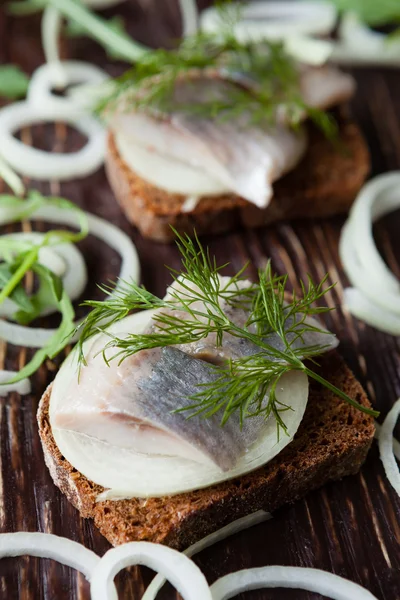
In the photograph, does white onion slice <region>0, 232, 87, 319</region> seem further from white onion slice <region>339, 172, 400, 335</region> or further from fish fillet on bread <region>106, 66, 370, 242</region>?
white onion slice <region>339, 172, 400, 335</region>

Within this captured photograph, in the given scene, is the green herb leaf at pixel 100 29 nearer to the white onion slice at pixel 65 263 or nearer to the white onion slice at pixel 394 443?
the white onion slice at pixel 65 263

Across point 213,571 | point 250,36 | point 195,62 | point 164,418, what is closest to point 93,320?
point 164,418

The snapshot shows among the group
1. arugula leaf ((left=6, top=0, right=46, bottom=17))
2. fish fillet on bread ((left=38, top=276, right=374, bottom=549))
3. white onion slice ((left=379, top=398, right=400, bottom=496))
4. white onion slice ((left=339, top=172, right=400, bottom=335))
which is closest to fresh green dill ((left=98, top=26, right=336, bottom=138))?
white onion slice ((left=339, top=172, right=400, bottom=335))

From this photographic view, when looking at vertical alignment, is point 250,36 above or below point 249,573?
above

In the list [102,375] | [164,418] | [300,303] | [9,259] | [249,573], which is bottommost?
[249,573]

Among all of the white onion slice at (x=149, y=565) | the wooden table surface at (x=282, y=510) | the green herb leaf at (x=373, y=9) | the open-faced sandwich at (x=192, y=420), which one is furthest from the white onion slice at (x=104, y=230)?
the green herb leaf at (x=373, y=9)

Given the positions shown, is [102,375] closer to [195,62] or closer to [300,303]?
[300,303]

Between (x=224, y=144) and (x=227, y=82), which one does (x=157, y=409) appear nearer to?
(x=224, y=144)
